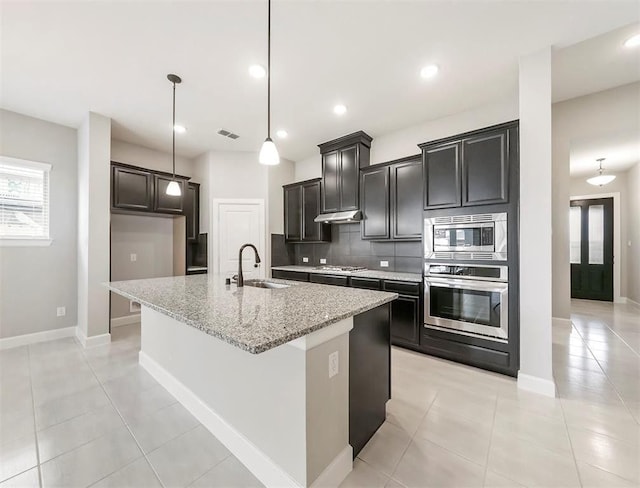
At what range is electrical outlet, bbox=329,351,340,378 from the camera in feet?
4.59

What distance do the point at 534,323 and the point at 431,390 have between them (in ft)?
3.47

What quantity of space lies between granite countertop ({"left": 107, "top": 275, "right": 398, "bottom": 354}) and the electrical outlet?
239mm

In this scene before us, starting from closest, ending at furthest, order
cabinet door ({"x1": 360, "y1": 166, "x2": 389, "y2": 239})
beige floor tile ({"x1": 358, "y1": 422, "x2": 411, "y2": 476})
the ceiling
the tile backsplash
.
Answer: beige floor tile ({"x1": 358, "y1": 422, "x2": 411, "y2": 476}), the ceiling, cabinet door ({"x1": 360, "y1": 166, "x2": 389, "y2": 239}), the tile backsplash

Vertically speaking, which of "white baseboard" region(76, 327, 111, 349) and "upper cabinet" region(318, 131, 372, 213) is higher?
"upper cabinet" region(318, 131, 372, 213)

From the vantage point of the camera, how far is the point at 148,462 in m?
1.58

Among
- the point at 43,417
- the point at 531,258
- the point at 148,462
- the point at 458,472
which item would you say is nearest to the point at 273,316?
the point at 148,462

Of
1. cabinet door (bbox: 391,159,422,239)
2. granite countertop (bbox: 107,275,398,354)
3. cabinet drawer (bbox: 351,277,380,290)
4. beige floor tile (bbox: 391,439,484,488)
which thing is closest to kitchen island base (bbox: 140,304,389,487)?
granite countertop (bbox: 107,275,398,354)

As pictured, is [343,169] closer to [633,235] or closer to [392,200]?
[392,200]

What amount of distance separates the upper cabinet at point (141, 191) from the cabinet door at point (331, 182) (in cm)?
232

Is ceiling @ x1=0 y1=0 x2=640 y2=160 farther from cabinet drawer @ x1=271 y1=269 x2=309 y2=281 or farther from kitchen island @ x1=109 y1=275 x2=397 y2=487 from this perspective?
cabinet drawer @ x1=271 y1=269 x2=309 y2=281

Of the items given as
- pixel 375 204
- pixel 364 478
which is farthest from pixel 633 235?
pixel 364 478

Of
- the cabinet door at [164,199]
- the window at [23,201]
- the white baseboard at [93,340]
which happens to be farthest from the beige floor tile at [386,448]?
the window at [23,201]

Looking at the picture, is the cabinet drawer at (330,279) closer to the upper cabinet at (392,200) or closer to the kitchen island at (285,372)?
the upper cabinet at (392,200)

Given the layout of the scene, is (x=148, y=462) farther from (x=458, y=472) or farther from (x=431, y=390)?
(x=431, y=390)
